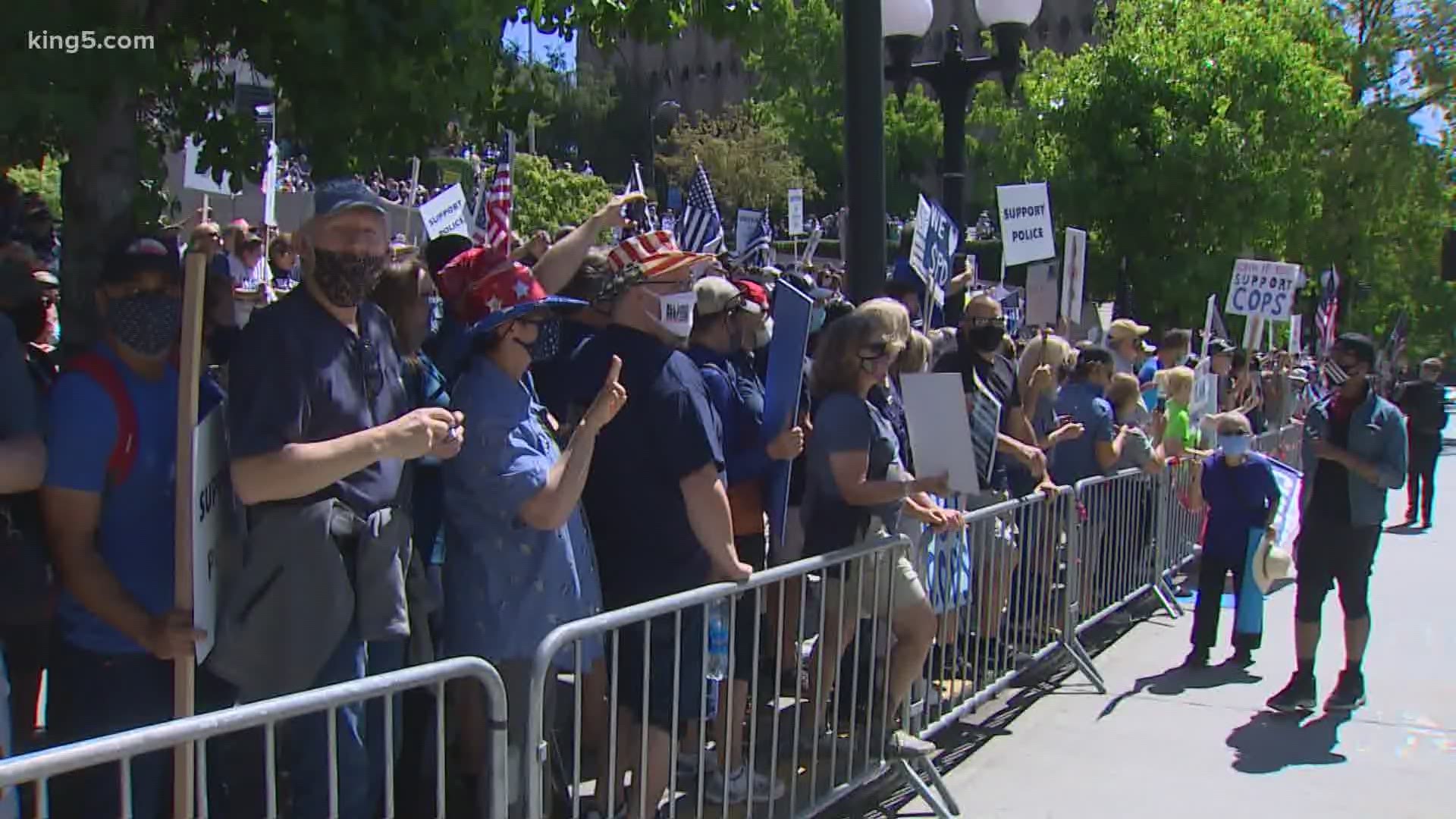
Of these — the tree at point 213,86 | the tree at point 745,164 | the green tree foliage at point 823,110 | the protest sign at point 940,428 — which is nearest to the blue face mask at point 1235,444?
the protest sign at point 940,428

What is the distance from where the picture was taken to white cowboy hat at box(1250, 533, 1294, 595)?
728cm

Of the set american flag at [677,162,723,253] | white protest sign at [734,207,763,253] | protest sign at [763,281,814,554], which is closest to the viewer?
protest sign at [763,281,814,554]

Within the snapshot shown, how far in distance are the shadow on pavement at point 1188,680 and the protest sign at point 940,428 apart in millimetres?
2269

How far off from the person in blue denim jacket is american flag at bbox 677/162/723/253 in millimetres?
4669

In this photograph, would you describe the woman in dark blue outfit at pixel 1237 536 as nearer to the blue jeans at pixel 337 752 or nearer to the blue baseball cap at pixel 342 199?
the blue jeans at pixel 337 752

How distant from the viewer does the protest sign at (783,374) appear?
4.69 m

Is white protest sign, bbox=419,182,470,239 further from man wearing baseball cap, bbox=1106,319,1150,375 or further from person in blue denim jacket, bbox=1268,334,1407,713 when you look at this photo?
person in blue denim jacket, bbox=1268,334,1407,713

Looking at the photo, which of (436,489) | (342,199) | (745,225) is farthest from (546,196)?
(342,199)

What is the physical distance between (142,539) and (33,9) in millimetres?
1298

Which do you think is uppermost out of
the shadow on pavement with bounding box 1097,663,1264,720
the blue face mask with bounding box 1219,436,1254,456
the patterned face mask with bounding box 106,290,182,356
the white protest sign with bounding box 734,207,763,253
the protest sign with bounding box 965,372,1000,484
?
the white protest sign with bounding box 734,207,763,253

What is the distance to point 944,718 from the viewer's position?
595 centimetres

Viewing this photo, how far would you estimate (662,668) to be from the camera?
4.06 metres

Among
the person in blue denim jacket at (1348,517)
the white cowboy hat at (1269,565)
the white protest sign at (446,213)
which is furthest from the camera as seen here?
the white protest sign at (446,213)

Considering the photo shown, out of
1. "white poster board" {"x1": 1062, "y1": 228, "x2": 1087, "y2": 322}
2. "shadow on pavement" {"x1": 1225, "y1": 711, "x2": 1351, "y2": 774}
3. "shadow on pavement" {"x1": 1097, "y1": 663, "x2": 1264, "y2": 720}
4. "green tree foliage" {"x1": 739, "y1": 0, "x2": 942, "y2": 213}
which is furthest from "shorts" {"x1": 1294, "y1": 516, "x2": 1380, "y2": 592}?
"green tree foliage" {"x1": 739, "y1": 0, "x2": 942, "y2": 213}
